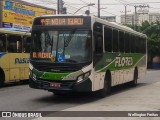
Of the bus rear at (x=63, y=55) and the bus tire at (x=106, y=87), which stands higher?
the bus rear at (x=63, y=55)

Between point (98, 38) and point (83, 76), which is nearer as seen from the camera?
point (83, 76)

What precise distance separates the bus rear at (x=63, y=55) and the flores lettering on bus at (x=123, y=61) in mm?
4093

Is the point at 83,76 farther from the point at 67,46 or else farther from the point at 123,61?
the point at 123,61

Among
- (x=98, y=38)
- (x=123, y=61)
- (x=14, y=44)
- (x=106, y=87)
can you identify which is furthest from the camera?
(x=14, y=44)

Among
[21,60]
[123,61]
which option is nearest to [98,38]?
[123,61]

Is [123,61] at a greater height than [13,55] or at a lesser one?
lesser

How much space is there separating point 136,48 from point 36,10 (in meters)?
24.6

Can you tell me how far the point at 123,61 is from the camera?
19.7m

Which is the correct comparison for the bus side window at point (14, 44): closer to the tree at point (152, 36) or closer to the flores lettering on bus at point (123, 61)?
the flores lettering on bus at point (123, 61)

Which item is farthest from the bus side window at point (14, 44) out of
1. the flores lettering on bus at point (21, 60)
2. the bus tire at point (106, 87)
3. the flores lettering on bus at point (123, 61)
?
the bus tire at point (106, 87)

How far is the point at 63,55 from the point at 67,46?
0.34m

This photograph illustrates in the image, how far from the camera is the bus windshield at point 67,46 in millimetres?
14352

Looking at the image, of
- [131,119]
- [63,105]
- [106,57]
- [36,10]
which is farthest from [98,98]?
[36,10]

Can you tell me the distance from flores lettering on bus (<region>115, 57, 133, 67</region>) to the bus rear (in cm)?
Answer: 409
